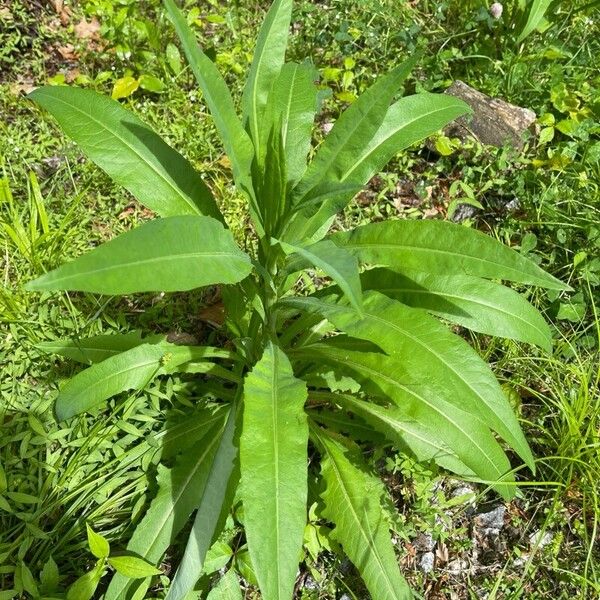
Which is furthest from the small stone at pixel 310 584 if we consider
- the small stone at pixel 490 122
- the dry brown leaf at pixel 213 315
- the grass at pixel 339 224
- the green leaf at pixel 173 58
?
the green leaf at pixel 173 58

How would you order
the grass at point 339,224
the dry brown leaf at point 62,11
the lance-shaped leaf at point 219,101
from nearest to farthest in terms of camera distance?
the lance-shaped leaf at point 219,101 < the grass at point 339,224 < the dry brown leaf at point 62,11

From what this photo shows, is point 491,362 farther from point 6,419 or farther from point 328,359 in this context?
point 6,419

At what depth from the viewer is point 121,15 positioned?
133 inches

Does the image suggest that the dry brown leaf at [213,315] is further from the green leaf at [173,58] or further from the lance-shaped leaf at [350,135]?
the green leaf at [173,58]

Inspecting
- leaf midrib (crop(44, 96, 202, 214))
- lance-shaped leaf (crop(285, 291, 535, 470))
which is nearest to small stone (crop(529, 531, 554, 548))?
lance-shaped leaf (crop(285, 291, 535, 470))

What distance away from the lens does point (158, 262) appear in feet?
4.74

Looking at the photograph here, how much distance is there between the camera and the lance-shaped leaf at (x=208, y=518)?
1.90m

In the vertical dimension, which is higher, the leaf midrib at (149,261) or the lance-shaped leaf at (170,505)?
the leaf midrib at (149,261)

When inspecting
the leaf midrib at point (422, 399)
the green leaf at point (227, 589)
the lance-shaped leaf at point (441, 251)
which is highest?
the lance-shaped leaf at point (441, 251)

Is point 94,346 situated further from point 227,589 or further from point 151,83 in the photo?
point 151,83

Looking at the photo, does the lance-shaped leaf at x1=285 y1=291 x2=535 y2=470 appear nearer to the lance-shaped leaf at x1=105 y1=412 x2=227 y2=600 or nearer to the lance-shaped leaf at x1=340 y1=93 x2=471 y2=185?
the lance-shaped leaf at x1=340 y1=93 x2=471 y2=185

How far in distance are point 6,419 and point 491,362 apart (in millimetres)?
1942

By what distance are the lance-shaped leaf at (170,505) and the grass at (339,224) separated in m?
0.14

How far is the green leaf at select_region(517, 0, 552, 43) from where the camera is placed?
346cm
